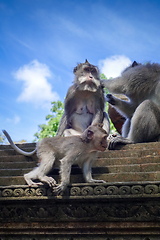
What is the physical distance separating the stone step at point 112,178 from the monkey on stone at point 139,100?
1.68 meters

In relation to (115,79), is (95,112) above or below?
below

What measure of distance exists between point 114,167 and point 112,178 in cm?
39

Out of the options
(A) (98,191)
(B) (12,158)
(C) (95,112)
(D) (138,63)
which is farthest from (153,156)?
(D) (138,63)

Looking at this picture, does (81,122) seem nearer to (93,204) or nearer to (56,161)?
(56,161)

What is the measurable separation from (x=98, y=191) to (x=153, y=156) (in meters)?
1.52

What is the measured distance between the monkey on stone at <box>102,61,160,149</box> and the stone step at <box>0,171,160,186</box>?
1.68 metres

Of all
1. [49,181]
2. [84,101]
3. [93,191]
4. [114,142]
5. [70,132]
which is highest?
[84,101]

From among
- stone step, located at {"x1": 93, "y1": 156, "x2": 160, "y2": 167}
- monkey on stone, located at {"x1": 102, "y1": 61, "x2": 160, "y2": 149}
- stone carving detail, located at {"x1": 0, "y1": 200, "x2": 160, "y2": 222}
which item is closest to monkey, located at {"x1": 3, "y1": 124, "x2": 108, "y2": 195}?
stone carving detail, located at {"x1": 0, "y1": 200, "x2": 160, "y2": 222}

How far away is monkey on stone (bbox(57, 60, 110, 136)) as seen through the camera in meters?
6.38

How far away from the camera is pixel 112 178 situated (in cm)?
446

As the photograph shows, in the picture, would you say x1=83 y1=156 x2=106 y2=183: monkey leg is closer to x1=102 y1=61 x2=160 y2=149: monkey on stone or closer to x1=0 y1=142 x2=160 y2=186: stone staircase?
x1=0 y1=142 x2=160 y2=186: stone staircase

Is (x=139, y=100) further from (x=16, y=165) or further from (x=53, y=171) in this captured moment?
(x=16, y=165)

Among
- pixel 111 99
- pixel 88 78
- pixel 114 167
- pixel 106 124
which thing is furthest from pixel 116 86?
pixel 114 167

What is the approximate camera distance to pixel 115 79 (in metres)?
7.56
